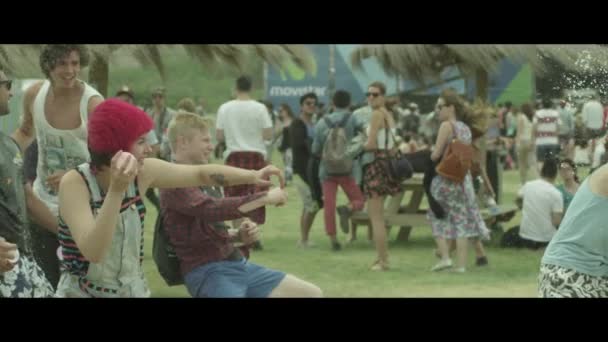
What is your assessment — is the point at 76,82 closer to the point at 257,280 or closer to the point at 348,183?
the point at 257,280

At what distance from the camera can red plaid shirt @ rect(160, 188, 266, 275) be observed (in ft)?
13.2

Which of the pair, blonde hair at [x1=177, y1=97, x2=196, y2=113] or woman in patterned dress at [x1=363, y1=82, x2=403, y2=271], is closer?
blonde hair at [x1=177, y1=97, x2=196, y2=113]

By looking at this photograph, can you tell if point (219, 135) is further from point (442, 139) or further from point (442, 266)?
point (442, 266)

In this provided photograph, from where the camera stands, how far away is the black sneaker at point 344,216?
27.8ft

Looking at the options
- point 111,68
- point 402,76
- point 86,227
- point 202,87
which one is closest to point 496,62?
point 402,76

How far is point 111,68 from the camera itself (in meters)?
5.61

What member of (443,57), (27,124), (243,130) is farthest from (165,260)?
(443,57)

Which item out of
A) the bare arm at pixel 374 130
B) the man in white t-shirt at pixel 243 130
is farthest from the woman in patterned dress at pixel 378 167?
the man in white t-shirt at pixel 243 130

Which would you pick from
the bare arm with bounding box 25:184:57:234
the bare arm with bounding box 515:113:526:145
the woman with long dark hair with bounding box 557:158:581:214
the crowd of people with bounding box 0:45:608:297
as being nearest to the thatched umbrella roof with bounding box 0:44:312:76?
the crowd of people with bounding box 0:45:608:297

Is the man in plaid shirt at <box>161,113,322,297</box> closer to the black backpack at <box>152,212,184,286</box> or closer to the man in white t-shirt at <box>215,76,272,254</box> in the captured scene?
the black backpack at <box>152,212,184,286</box>

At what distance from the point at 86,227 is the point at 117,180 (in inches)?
8.0

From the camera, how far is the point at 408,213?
337 inches

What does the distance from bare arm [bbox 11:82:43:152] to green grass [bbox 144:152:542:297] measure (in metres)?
1.06

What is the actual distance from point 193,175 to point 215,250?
57 centimetres
